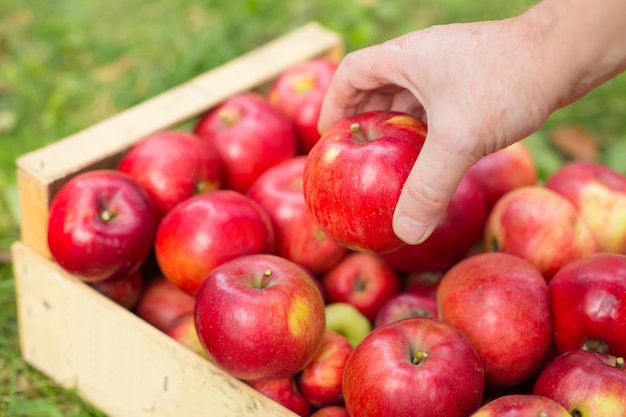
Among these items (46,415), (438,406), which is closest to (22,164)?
(46,415)

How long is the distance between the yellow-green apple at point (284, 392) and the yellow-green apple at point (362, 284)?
366 millimetres

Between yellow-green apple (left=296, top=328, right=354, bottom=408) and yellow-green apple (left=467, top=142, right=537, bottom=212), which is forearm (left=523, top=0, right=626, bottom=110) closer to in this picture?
yellow-green apple (left=296, top=328, right=354, bottom=408)

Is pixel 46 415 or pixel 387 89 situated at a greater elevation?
pixel 387 89

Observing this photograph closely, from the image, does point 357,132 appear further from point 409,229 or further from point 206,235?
point 206,235

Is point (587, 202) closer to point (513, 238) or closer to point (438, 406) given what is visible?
point (513, 238)

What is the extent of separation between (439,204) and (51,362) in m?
1.23

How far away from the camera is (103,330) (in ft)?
6.09

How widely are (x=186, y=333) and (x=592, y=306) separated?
878 millimetres

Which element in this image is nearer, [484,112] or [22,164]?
[484,112]

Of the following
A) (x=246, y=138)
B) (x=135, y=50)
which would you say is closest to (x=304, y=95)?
(x=246, y=138)

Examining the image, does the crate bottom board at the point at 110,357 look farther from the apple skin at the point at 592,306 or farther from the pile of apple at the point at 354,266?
the apple skin at the point at 592,306

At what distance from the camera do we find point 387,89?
1685mm

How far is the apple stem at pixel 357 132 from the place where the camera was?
1.52m

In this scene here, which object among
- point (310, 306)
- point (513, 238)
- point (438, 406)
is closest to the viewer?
point (438, 406)
